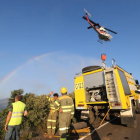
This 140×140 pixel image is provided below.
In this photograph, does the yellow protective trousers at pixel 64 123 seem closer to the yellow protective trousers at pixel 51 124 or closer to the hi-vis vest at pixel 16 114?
the hi-vis vest at pixel 16 114

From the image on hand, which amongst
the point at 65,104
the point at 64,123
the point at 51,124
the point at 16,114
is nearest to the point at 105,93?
the point at 51,124

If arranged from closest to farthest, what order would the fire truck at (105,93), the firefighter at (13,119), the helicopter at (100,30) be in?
the firefighter at (13,119), the fire truck at (105,93), the helicopter at (100,30)

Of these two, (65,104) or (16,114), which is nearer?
(16,114)

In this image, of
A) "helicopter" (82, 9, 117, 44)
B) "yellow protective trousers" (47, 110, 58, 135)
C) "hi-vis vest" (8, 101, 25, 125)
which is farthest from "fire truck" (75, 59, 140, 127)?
"helicopter" (82, 9, 117, 44)

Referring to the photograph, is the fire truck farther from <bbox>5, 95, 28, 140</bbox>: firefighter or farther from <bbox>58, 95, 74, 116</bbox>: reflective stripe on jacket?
<bbox>5, 95, 28, 140</bbox>: firefighter

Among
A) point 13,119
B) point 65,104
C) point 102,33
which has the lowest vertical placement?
point 13,119

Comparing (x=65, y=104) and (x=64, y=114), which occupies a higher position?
(x=65, y=104)

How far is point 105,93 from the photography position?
612cm

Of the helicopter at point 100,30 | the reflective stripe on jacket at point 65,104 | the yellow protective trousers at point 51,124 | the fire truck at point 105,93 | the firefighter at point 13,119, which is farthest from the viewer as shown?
the helicopter at point 100,30

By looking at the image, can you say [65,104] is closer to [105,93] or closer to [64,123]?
[64,123]

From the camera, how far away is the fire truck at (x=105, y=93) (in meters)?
4.94

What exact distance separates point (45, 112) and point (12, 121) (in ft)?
9.52

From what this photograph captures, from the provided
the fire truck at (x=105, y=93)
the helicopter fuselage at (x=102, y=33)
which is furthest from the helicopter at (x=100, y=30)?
the fire truck at (x=105, y=93)

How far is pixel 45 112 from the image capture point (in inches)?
235
